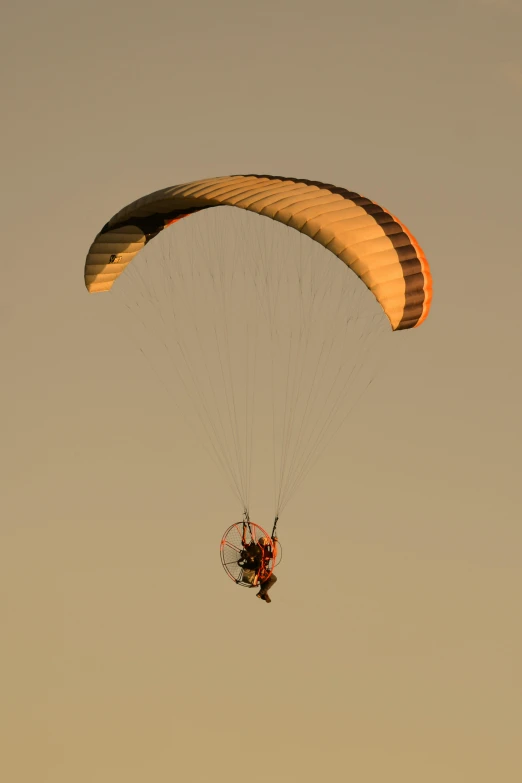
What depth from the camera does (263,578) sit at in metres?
56.5

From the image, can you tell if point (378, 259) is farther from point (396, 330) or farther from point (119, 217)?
point (119, 217)

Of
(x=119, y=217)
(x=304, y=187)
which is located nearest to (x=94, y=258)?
(x=119, y=217)

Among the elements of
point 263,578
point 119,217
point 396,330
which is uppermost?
point 119,217

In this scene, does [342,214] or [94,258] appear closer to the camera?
[342,214]

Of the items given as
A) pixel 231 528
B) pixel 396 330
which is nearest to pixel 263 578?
pixel 231 528

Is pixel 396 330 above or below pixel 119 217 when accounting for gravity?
below

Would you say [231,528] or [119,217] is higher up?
[119,217]

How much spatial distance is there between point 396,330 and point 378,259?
1.53 m

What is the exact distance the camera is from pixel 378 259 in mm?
55469

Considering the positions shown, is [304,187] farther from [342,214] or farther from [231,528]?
[231,528]

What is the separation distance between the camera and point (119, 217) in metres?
59.2

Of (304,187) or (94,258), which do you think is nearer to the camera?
(304,187)

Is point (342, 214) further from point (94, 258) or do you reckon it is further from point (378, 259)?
point (94, 258)

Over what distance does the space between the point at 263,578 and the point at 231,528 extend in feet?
4.13
